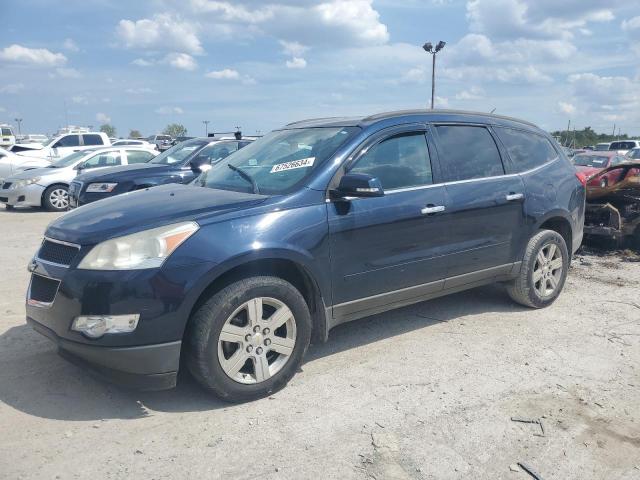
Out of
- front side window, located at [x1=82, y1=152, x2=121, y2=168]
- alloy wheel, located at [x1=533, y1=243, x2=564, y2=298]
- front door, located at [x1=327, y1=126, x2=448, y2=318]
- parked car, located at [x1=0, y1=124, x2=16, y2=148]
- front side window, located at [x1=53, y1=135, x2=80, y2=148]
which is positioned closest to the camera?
front door, located at [x1=327, y1=126, x2=448, y2=318]

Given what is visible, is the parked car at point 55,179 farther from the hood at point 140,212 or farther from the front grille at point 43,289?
the front grille at point 43,289

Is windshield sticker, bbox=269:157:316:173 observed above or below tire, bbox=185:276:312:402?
above

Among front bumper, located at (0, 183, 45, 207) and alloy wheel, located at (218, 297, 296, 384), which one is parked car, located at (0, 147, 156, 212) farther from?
alloy wheel, located at (218, 297, 296, 384)

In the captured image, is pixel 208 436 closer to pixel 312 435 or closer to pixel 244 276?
pixel 312 435

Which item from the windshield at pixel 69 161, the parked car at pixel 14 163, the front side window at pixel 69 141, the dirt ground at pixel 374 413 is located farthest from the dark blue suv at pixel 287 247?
the front side window at pixel 69 141

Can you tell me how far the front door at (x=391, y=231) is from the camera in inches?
154

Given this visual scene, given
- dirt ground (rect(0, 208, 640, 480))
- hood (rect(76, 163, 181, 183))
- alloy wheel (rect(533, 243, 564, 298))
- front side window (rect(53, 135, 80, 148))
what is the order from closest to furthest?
dirt ground (rect(0, 208, 640, 480))
alloy wheel (rect(533, 243, 564, 298))
hood (rect(76, 163, 181, 183))
front side window (rect(53, 135, 80, 148))

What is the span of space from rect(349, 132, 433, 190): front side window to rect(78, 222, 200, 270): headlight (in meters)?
1.42

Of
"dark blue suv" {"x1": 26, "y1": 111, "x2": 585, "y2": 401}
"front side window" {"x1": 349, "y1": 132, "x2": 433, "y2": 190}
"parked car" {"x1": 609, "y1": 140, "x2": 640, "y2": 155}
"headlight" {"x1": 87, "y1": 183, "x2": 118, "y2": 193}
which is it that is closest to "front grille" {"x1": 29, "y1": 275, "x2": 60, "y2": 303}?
"dark blue suv" {"x1": 26, "y1": 111, "x2": 585, "y2": 401}

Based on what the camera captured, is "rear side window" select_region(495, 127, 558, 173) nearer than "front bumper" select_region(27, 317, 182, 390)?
No

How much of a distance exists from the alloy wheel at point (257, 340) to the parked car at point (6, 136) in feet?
113

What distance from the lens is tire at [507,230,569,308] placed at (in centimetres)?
520

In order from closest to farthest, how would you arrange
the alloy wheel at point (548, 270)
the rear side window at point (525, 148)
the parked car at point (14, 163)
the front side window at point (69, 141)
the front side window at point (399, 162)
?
the front side window at point (399, 162), the rear side window at point (525, 148), the alloy wheel at point (548, 270), the parked car at point (14, 163), the front side window at point (69, 141)

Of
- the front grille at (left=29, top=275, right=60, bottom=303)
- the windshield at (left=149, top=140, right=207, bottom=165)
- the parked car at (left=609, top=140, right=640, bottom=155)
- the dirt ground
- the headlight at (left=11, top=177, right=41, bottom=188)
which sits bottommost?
the dirt ground
